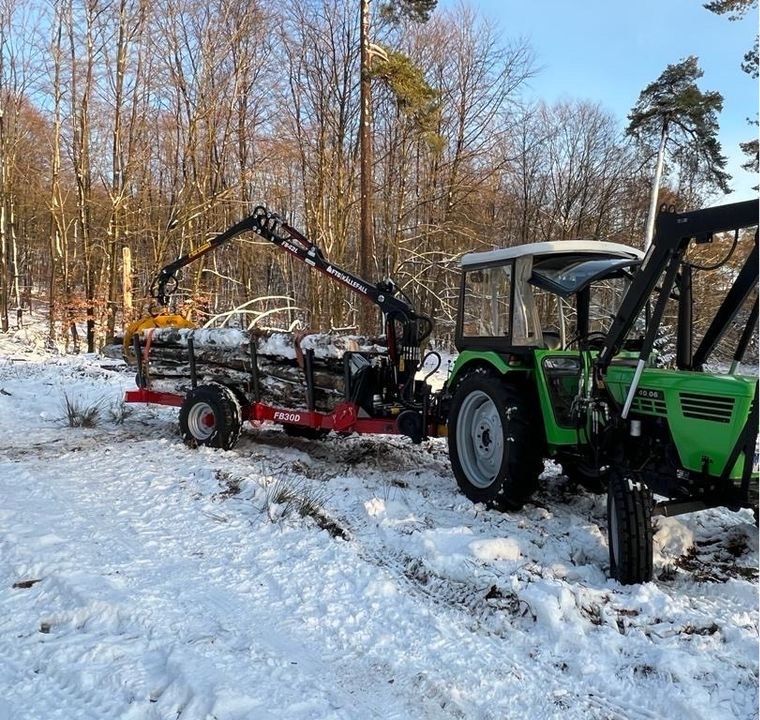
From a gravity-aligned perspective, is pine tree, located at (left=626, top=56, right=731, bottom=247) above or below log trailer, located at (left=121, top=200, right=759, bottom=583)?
above

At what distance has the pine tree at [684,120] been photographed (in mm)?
23359

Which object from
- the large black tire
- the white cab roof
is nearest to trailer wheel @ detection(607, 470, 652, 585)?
the large black tire

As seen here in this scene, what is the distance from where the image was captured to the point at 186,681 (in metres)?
2.65

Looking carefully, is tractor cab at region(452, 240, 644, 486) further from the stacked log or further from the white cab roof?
the stacked log

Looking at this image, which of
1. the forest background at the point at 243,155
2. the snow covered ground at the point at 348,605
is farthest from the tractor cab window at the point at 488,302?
the forest background at the point at 243,155

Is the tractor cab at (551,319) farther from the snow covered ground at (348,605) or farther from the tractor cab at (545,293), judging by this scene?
the snow covered ground at (348,605)

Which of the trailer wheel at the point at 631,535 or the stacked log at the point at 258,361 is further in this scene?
the stacked log at the point at 258,361

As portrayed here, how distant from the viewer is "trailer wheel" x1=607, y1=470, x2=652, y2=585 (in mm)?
3770

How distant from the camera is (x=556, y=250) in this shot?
5270 millimetres

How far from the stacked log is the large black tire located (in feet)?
5.34

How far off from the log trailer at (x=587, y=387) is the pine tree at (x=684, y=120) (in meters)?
20.5

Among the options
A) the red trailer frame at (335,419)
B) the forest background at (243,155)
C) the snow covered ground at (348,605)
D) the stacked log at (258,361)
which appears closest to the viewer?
the snow covered ground at (348,605)

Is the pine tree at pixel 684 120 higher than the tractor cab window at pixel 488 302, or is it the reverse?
the pine tree at pixel 684 120

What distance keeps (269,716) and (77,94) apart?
22.3m
